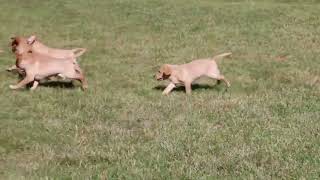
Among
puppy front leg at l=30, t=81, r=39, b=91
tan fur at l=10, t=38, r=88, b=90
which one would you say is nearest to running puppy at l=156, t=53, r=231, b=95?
tan fur at l=10, t=38, r=88, b=90

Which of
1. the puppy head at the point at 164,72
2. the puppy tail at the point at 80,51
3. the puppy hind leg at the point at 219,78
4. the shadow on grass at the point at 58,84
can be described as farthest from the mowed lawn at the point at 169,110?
the puppy tail at the point at 80,51

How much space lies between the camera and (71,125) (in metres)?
11.2

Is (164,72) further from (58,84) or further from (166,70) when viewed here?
(58,84)

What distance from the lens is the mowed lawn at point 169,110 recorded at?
29.3 ft

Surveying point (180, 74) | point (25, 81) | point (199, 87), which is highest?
point (180, 74)

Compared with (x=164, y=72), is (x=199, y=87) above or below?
below

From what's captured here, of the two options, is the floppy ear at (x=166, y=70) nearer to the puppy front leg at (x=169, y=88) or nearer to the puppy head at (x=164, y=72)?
the puppy head at (x=164, y=72)

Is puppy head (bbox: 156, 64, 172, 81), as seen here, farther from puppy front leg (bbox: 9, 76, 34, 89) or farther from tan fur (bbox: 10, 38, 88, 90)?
puppy front leg (bbox: 9, 76, 34, 89)

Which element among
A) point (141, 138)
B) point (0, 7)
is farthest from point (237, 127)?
point (0, 7)

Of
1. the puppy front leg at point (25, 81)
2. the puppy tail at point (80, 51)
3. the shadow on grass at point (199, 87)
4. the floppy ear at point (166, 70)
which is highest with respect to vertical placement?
the floppy ear at point (166, 70)

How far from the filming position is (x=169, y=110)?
40.3 ft

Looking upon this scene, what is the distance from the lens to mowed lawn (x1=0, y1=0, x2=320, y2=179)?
8.94 metres

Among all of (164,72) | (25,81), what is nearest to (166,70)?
(164,72)

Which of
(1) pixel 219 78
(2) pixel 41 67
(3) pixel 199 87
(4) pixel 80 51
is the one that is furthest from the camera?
(4) pixel 80 51
